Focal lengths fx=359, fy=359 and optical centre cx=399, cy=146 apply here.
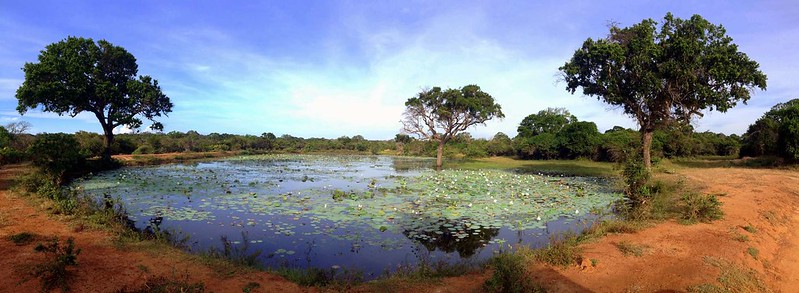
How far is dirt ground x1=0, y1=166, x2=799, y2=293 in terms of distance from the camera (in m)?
5.29

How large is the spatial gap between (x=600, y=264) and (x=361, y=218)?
6025 millimetres

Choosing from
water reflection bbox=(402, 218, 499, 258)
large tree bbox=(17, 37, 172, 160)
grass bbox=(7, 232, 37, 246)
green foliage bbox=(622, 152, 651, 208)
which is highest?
large tree bbox=(17, 37, 172, 160)

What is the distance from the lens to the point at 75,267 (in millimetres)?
5441

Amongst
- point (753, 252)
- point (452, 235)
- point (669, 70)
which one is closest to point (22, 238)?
point (452, 235)

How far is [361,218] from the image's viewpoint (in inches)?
401

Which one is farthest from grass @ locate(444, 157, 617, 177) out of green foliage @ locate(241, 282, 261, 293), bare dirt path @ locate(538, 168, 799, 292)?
green foliage @ locate(241, 282, 261, 293)

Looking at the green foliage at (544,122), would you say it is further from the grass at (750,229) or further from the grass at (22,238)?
A: the grass at (22,238)

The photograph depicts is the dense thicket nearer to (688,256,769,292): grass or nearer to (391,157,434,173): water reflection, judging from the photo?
(688,256,769,292): grass

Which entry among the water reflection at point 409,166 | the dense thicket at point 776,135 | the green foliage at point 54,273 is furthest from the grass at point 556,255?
the dense thicket at point 776,135

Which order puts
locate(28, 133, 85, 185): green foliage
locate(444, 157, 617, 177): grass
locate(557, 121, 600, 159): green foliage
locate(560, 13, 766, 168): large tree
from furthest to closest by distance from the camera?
locate(557, 121, 600, 159): green foliage, locate(444, 157, 617, 177): grass, locate(560, 13, 766, 168): large tree, locate(28, 133, 85, 185): green foliage

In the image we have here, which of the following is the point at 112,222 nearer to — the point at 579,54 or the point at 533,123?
the point at 579,54

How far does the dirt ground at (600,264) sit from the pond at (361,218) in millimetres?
1218

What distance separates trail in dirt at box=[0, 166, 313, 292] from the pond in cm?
111

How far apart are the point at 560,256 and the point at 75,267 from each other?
782cm
